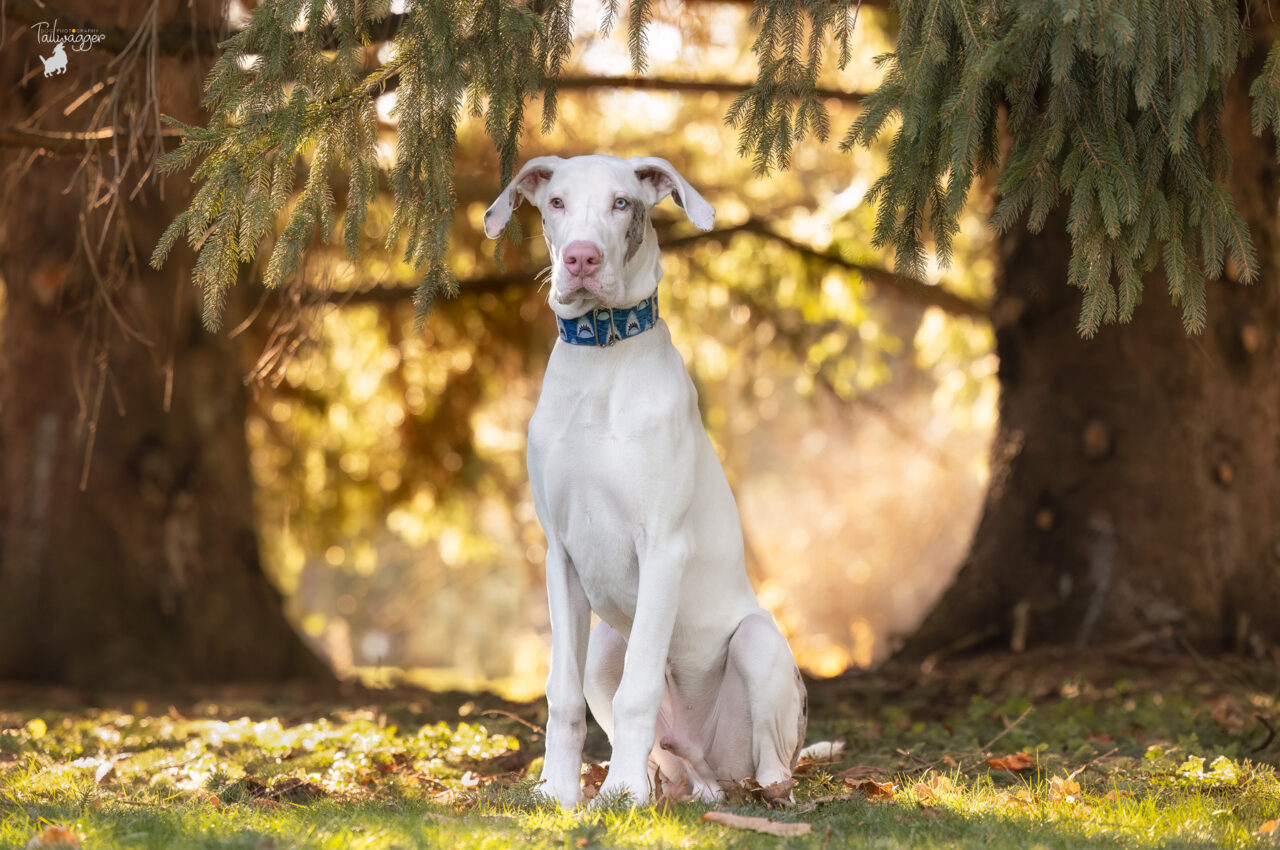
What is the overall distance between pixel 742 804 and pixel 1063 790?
1129mm

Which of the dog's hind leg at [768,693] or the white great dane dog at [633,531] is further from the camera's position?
the dog's hind leg at [768,693]

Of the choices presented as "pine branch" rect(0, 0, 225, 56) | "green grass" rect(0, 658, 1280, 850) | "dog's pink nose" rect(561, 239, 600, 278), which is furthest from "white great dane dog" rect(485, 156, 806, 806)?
"pine branch" rect(0, 0, 225, 56)

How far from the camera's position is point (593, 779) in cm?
447

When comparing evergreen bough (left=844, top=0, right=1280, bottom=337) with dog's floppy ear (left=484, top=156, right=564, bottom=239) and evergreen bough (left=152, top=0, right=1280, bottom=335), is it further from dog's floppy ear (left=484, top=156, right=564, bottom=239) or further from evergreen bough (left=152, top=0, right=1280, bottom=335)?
dog's floppy ear (left=484, top=156, right=564, bottom=239)

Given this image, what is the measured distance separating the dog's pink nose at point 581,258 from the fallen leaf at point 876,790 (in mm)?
2029

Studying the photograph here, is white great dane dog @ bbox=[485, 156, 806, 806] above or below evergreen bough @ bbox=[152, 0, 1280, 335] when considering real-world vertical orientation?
below

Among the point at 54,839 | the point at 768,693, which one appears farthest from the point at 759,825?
the point at 54,839

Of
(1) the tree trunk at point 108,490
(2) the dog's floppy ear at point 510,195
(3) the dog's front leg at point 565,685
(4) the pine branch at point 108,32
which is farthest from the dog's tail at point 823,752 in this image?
(1) the tree trunk at point 108,490

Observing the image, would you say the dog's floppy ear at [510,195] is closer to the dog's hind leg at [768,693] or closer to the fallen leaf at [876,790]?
the dog's hind leg at [768,693]

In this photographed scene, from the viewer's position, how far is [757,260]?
1035 centimetres

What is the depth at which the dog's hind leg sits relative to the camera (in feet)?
13.9

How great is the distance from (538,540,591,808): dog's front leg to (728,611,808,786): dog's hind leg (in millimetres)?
576

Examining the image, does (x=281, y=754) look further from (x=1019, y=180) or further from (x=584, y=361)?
(x=1019, y=180)

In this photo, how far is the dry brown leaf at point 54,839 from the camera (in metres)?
3.09
